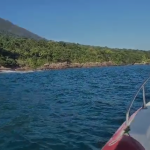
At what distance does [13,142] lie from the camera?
934cm

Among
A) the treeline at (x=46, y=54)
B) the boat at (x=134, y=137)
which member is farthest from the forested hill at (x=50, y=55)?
the boat at (x=134, y=137)

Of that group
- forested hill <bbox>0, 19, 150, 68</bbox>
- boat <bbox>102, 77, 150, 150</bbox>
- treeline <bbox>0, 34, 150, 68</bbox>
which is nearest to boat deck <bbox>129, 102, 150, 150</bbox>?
boat <bbox>102, 77, 150, 150</bbox>

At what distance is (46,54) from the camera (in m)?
134

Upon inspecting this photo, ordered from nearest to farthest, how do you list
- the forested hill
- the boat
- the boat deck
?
the boat < the boat deck < the forested hill

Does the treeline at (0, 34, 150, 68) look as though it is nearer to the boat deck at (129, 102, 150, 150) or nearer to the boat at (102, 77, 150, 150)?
the boat deck at (129, 102, 150, 150)

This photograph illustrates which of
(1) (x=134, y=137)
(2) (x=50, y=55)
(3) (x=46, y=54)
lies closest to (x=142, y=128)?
(1) (x=134, y=137)

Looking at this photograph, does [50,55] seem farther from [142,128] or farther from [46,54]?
[142,128]

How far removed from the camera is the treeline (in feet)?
387

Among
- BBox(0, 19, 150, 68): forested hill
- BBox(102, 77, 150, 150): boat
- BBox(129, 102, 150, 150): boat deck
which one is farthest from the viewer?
BBox(0, 19, 150, 68): forested hill

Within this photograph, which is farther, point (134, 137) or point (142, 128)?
point (142, 128)

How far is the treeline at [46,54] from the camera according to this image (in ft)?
387

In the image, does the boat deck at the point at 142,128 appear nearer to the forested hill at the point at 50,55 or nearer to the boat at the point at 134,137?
the boat at the point at 134,137

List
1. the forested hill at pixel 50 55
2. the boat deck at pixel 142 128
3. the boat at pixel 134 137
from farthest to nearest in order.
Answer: the forested hill at pixel 50 55
the boat deck at pixel 142 128
the boat at pixel 134 137

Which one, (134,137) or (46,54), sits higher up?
(46,54)
